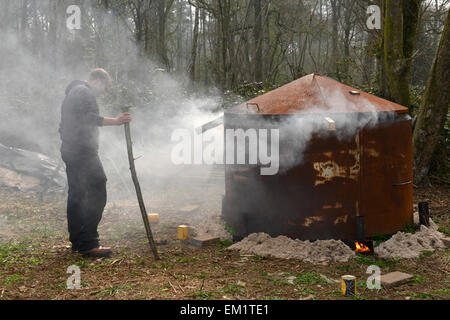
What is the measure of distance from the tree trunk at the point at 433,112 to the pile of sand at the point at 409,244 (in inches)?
126

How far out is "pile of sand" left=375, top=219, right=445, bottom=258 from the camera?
4.41 meters

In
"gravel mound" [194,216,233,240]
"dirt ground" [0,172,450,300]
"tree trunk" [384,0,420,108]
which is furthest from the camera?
"tree trunk" [384,0,420,108]

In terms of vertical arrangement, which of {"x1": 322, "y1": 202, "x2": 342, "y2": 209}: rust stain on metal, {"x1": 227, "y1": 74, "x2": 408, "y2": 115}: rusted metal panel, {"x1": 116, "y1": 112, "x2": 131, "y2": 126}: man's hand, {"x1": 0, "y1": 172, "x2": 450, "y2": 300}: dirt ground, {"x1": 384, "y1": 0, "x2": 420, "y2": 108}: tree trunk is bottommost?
{"x1": 0, "y1": 172, "x2": 450, "y2": 300}: dirt ground

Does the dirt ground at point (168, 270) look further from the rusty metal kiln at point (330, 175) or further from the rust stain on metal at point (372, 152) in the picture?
the rust stain on metal at point (372, 152)

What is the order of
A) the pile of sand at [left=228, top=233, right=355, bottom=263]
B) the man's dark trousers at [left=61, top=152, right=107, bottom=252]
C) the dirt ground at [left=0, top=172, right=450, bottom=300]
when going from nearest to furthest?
the dirt ground at [left=0, top=172, right=450, bottom=300], the pile of sand at [left=228, top=233, right=355, bottom=263], the man's dark trousers at [left=61, top=152, right=107, bottom=252]

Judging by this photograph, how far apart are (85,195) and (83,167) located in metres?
0.31

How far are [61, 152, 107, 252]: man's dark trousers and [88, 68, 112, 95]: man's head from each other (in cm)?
75

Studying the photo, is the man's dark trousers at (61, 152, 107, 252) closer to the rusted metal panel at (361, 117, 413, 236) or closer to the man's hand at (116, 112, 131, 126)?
the man's hand at (116, 112, 131, 126)

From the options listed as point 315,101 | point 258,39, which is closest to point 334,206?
point 315,101

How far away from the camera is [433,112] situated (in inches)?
304

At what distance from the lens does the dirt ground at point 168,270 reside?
3.37 metres

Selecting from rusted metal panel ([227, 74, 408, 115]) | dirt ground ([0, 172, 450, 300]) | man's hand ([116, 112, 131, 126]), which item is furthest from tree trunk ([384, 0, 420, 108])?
man's hand ([116, 112, 131, 126])

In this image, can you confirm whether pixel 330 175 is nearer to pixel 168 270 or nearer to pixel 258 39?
pixel 168 270
